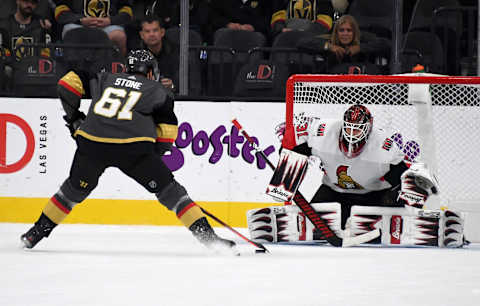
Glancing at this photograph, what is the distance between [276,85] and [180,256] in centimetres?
245

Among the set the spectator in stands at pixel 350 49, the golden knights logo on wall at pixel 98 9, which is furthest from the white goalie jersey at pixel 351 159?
the golden knights logo on wall at pixel 98 9

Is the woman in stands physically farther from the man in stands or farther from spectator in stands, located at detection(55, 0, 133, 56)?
spectator in stands, located at detection(55, 0, 133, 56)

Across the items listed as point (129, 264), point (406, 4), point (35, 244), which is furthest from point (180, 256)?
point (406, 4)

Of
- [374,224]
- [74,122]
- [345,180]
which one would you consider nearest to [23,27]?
[74,122]

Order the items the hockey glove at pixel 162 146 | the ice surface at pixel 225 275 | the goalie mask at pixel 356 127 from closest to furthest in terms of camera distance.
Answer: the ice surface at pixel 225 275 < the hockey glove at pixel 162 146 < the goalie mask at pixel 356 127

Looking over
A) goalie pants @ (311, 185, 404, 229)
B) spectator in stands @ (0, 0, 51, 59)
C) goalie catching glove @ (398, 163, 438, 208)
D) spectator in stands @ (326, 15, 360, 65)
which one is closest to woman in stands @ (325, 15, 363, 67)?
spectator in stands @ (326, 15, 360, 65)

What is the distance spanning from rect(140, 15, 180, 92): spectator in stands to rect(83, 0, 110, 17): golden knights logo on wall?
0.40 m

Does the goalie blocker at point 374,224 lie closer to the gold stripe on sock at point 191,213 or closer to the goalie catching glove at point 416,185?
the goalie catching glove at point 416,185

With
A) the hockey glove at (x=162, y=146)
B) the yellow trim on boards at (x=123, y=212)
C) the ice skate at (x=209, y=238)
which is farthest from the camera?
the yellow trim on boards at (x=123, y=212)

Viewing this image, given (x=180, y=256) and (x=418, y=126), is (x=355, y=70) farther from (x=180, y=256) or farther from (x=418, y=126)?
(x=180, y=256)

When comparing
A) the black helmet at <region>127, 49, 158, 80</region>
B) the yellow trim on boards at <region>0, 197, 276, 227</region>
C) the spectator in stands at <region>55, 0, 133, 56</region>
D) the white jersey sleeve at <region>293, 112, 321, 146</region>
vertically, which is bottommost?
the yellow trim on boards at <region>0, 197, 276, 227</region>

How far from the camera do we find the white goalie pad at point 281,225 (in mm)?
5062

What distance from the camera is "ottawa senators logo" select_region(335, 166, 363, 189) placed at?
16.8 ft

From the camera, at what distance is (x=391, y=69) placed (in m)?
6.33
